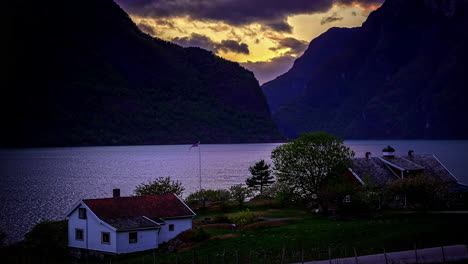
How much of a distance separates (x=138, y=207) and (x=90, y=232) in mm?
5165

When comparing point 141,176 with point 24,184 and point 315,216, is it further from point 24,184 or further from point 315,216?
point 315,216

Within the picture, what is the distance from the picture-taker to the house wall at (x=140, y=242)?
44875 mm

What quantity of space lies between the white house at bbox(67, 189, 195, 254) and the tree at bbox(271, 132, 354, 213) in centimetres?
1527

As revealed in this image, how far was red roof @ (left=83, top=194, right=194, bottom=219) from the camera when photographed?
156 feet

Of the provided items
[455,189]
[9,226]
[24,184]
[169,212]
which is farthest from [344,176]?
[24,184]

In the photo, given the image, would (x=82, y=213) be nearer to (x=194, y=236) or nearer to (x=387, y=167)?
(x=194, y=236)

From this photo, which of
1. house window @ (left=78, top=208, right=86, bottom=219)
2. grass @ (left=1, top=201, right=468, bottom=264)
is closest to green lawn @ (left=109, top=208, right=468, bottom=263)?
grass @ (left=1, top=201, right=468, bottom=264)

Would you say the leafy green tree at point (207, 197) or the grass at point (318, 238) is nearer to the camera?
the grass at point (318, 238)

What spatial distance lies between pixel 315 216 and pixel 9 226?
38.2 metres

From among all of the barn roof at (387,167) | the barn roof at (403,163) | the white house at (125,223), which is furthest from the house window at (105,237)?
the barn roof at (403,163)

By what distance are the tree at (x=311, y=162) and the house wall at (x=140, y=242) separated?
19.5 metres

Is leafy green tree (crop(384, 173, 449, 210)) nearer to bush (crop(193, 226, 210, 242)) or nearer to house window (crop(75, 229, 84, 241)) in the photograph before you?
bush (crop(193, 226, 210, 242))

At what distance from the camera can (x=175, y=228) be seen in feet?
165

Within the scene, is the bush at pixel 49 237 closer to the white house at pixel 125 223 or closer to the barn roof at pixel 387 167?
the white house at pixel 125 223
